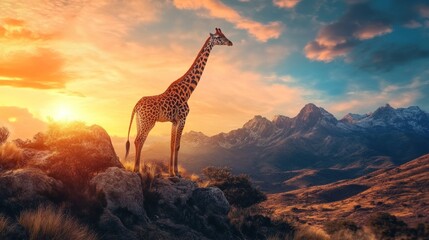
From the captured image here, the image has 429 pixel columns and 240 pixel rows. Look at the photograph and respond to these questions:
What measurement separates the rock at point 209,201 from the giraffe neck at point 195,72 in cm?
477

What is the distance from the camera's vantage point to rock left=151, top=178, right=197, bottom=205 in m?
15.4

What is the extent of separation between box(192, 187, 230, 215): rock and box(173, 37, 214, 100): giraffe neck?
188 inches

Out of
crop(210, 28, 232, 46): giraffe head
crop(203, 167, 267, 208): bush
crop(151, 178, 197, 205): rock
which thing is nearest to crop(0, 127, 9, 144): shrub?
crop(151, 178, 197, 205): rock

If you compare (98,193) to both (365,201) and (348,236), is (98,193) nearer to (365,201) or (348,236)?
(348,236)

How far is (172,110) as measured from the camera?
17500mm

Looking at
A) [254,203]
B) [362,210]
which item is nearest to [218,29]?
[254,203]

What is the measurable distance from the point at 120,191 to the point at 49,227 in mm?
3558

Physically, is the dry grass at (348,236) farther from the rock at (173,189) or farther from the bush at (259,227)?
the rock at (173,189)

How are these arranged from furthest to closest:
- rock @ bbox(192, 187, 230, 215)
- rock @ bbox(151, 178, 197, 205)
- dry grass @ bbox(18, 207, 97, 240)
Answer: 1. rock @ bbox(192, 187, 230, 215)
2. rock @ bbox(151, 178, 197, 205)
3. dry grass @ bbox(18, 207, 97, 240)

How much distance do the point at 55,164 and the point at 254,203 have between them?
23.1 metres

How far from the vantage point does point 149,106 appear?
17000 mm

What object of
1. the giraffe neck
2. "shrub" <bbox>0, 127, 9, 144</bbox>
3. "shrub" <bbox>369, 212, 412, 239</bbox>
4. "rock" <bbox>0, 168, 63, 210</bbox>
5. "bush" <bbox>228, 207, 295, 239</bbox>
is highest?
the giraffe neck

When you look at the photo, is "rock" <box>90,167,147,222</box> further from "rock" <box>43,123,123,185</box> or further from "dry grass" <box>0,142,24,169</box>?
"dry grass" <box>0,142,24,169</box>

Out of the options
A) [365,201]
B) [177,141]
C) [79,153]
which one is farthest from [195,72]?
[365,201]
